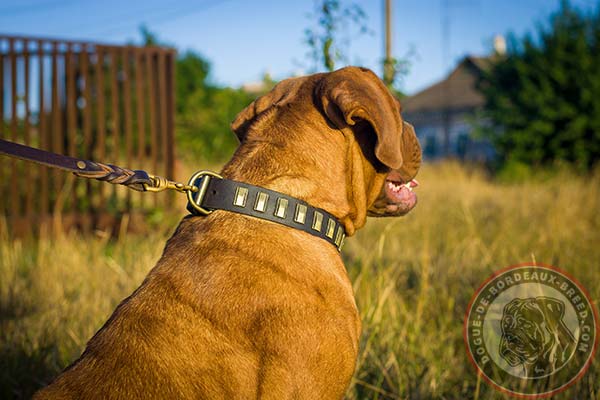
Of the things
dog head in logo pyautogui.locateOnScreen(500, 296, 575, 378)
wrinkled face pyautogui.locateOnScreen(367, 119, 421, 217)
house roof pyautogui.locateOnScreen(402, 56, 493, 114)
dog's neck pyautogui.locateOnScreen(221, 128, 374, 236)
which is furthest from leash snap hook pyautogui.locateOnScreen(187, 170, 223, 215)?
house roof pyautogui.locateOnScreen(402, 56, 493, 114)

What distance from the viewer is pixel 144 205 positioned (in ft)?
26.9

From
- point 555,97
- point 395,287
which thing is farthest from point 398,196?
point 555,97

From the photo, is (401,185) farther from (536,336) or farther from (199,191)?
(536,336)

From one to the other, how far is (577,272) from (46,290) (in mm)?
4221

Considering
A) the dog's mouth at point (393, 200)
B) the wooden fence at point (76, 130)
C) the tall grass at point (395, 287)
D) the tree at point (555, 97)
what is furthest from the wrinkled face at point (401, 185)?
the tree at point (555, 97)

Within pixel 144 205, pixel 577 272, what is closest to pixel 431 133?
pixel 144 205

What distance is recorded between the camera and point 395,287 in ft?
15.7

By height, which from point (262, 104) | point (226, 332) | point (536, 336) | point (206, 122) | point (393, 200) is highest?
point (206, 122)

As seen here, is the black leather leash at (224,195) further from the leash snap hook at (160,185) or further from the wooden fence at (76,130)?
the wooden fence at (76,130)

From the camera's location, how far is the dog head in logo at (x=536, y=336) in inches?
126

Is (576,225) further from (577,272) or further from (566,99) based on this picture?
(566,99)

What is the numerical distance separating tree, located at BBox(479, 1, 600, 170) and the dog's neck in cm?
1395

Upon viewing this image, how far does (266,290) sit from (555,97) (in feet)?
51.2

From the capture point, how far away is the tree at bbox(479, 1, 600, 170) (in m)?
15.0
